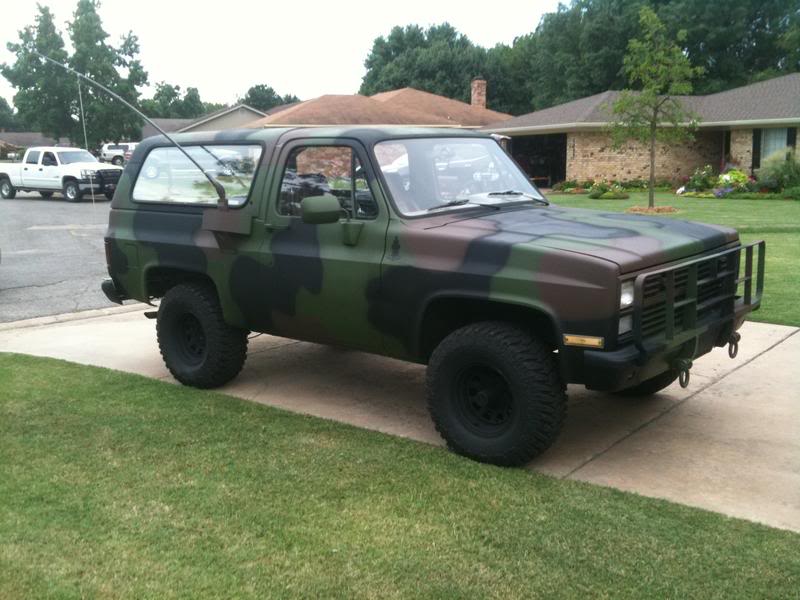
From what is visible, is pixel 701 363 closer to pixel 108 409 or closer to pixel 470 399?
pixel 470 399

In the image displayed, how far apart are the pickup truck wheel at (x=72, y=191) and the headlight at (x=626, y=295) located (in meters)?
27.6

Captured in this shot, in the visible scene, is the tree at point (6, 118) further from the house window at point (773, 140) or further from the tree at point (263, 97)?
the house window at point (773, 140)

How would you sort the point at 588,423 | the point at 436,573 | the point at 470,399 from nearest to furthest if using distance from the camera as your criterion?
the point at 436,573 < the point at 470,399 < the point at 588,423

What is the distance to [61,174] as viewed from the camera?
2939cm

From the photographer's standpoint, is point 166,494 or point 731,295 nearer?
point 166,494

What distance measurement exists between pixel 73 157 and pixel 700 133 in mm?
22950

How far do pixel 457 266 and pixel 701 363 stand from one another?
3.06 meters

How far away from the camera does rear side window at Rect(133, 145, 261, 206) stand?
5.89 metres

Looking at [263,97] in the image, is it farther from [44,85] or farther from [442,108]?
[442,108]

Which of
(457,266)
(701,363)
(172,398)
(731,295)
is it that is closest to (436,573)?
(457,266)

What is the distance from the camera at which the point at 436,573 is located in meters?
3.56

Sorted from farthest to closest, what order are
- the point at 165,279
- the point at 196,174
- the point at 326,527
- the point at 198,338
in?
1. the point at 165,279
2. the point at 198,338
3. the point at 196,174
4. the point at 326,527

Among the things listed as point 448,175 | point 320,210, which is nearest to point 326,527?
point 320,210

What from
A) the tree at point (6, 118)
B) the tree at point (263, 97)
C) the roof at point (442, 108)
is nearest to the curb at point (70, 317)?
the roof at point (442, 108)
